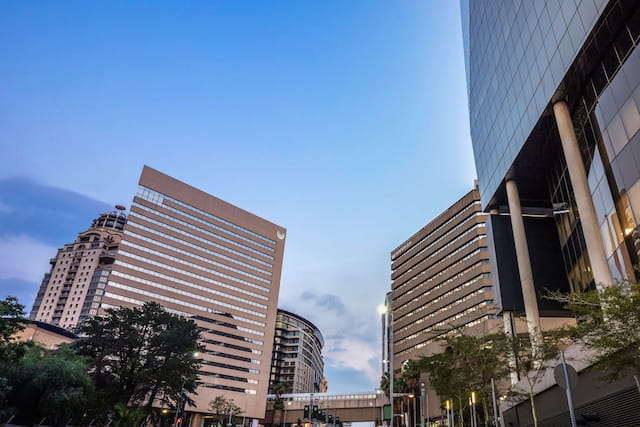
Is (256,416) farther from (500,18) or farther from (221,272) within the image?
(500,18)

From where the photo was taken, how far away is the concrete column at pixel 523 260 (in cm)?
3867

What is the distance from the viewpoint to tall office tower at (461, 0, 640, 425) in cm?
2362

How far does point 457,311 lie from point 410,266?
92.7 ft

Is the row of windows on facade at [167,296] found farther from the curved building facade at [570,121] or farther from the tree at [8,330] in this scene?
the curved building facade at [570,121]

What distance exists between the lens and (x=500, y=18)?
4122 cm

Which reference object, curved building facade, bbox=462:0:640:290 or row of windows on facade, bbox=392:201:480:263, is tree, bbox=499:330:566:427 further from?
row of windows on facade, bbox=392:201:480:263

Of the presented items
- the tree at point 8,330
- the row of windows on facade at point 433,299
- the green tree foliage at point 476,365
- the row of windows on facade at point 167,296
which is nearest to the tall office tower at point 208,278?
the row of windows on facade at point 167,296

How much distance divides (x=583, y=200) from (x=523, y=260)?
12.6 meters

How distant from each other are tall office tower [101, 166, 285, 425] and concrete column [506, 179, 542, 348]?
95.3 metres

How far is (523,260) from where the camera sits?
4062 cm

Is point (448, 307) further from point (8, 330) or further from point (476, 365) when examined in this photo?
point (8, 330)

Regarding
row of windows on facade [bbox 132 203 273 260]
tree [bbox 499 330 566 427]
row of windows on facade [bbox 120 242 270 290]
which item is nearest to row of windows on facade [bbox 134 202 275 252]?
row of windows on facade [bbox 132 203 273 260]

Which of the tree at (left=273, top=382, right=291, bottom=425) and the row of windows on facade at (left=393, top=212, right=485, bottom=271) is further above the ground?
the row of windows on facade at (left=393, top=212, right=485, bottom=271)

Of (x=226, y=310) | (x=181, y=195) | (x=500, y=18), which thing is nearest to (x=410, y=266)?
(x=226, y=310)
